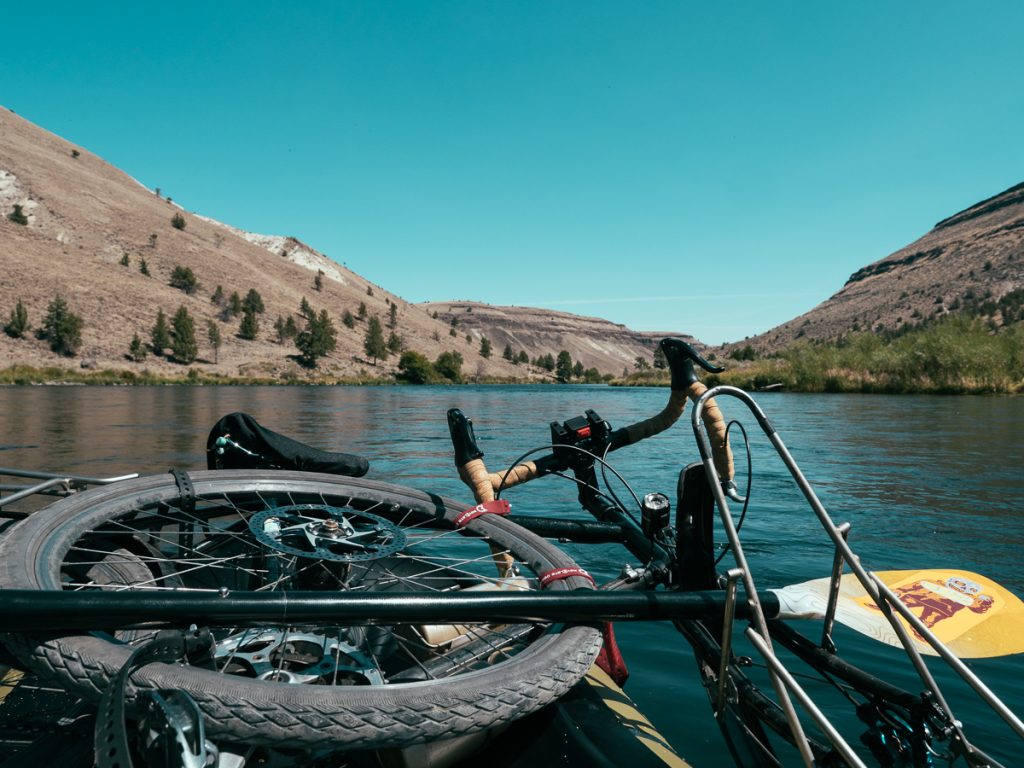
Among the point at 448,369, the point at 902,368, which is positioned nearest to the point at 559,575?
the point at 902,368

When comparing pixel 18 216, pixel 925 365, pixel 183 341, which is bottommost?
pixel 925 365

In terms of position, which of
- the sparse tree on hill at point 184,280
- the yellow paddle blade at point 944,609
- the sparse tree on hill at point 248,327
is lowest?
the yellow paddle blade at point 944,609

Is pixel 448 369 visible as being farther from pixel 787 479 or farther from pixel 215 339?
pixel 787 479

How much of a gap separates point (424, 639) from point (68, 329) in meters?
78.0

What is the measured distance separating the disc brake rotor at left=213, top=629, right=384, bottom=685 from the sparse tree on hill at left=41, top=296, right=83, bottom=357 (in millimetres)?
77906

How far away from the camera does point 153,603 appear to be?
5.82 feet

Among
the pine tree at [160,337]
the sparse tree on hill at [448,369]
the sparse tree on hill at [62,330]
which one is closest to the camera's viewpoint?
the sparse tree on hill at [62,330]

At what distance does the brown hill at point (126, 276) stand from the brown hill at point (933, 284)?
58058 mm

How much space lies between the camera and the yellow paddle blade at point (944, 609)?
327 cm

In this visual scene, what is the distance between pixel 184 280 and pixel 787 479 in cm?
9820

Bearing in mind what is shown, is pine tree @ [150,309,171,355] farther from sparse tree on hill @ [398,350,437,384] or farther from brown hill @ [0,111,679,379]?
sparse tree on hill @ [398,350,437,384]

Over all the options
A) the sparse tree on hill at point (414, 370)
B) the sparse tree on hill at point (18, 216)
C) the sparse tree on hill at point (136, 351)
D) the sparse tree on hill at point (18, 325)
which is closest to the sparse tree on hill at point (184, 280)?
the sparse tree on hill at point (18, 216)

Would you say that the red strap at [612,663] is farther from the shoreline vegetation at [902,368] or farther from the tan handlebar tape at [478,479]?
the shoreline vegetation at [902,368]

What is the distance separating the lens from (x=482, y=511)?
3426mm
